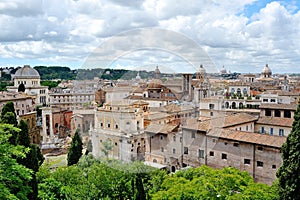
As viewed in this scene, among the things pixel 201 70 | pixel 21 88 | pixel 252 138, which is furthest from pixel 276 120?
pixel 21 88

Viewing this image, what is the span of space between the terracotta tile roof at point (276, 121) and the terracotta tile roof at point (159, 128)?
42.7ft

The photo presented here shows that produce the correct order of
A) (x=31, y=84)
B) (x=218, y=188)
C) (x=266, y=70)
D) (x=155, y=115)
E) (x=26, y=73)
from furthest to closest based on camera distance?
(x=266, y=70) < (x=26, y=73) < (x=31, y=84) < (x=155, y=115) < (x=218, y=188)

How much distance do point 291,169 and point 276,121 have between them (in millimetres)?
14955

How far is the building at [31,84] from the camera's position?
1906 inches

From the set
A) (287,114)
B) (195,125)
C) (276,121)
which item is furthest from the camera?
(287,114)

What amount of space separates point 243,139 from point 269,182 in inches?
104

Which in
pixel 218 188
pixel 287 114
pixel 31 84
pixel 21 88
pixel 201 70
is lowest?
pixel 218 188

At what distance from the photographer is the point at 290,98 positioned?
1293 inches

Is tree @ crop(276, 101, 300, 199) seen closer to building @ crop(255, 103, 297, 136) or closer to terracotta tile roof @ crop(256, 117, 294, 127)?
building @ crop(255, 103, 297, 136)

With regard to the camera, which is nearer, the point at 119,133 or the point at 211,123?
the point at 119,133

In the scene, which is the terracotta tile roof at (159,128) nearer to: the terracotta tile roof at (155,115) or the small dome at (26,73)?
the terracotta tile roof at (155,115)

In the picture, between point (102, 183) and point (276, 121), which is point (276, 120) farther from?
point (102, 183)

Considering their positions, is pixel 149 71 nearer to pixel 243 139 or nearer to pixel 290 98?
pixel 243 139

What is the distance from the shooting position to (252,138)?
16531 millimetres
